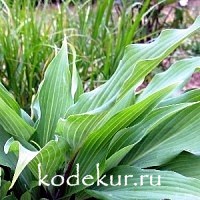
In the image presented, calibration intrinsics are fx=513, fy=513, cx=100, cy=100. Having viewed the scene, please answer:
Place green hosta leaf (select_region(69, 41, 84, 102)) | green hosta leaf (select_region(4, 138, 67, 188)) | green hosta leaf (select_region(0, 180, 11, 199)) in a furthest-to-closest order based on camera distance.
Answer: green hosta leaf (select_region(69, 41, 84, 102)) → green hosta leaf (select_region(0, 180, 11, 199)) → green hosta leaf (select_region(4, 138, 67, 188))

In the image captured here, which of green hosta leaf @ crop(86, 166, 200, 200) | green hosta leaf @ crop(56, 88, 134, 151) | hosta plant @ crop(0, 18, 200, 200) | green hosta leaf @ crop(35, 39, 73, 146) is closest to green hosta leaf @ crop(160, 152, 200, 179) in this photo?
hosta plant @ crop(0, 18, 200, 200)

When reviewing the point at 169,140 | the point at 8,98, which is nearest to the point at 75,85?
the point at 8,98

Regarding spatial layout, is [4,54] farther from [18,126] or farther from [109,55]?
[18,126]

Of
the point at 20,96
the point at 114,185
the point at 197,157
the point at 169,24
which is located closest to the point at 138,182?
the point at 114,185

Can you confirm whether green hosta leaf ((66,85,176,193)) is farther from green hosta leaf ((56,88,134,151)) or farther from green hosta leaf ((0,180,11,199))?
green hosta leaf ((0,180,11,199))

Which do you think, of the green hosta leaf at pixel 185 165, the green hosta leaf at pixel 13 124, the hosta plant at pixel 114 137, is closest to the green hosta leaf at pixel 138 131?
the hosta plant at pixel 114 137

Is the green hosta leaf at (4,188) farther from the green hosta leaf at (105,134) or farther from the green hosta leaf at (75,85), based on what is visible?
the green hosta leaf at (75,85)

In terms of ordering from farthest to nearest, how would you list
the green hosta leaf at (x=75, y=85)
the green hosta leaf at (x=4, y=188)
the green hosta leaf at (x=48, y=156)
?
the green hosta leaf at (x=75, y=85)
the green hosta leaf at (x=4, y=188)
the green hosta leaf at (x=48, y=156)
